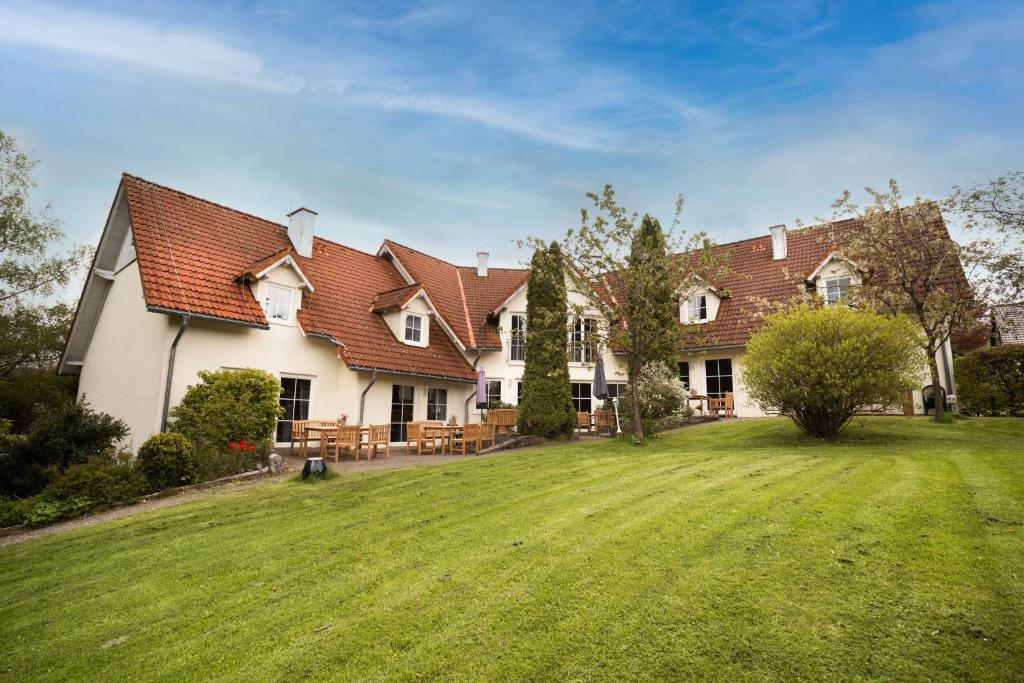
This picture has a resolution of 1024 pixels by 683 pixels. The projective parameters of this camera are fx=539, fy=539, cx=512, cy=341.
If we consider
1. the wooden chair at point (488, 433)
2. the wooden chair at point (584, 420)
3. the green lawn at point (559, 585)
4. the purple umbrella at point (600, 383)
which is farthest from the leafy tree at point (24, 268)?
the purple umbrella at point (600, 383)

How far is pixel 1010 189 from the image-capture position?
13.3 metres

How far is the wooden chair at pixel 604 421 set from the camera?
2044 cm

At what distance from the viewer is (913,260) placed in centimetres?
1661

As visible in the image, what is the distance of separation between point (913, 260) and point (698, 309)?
954 centimetres

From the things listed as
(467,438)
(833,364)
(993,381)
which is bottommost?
(467,438)

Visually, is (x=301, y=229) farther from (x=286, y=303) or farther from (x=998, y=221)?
(x=998, y=221)

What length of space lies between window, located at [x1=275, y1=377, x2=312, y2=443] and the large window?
3.12 meters

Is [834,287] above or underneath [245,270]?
above

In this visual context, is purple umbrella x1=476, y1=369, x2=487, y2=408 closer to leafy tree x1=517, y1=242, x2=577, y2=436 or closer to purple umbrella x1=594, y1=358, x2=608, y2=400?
leafy tree x1=517, y1=242, x2=577, y2=436

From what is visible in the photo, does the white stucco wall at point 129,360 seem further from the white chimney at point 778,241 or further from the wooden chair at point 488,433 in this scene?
the white chimney at point 778,241

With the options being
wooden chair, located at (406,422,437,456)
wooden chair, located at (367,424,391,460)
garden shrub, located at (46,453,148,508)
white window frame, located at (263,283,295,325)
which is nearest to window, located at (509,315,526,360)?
wooden chair, located at (406,422,437,456)

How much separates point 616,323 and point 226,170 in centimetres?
1169

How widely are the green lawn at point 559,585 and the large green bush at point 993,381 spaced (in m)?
11.9

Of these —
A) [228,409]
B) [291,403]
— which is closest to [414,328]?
[291,403]
